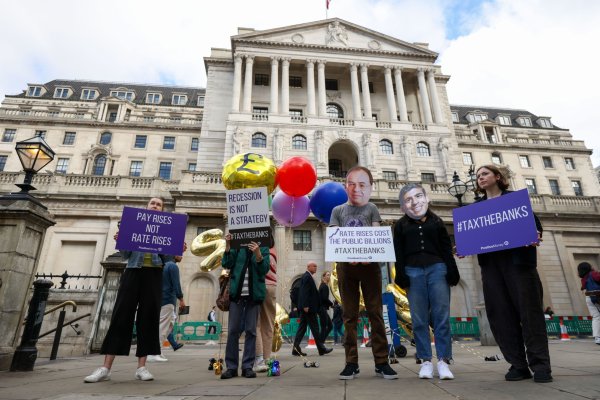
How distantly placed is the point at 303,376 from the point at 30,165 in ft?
21.6

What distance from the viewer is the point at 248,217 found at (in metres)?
5.40

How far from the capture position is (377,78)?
3834 cm

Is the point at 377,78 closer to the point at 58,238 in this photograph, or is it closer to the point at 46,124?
the point at 58,238

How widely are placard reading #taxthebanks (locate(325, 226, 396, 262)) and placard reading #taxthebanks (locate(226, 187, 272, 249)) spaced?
39.9 inches

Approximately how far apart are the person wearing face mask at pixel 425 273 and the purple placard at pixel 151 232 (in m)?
3.43

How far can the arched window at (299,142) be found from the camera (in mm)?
30263

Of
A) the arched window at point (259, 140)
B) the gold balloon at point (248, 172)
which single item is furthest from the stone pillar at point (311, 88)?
the gold balloon at point (248, 172)

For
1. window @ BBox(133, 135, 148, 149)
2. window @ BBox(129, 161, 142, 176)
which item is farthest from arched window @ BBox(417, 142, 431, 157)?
window @ BBox(133, 135, 148, 149)

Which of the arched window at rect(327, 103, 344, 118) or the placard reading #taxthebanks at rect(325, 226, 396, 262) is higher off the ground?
the arched window at rect(327, 103, 344, 118)

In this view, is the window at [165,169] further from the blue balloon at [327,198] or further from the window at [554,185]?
the window at [554,185]

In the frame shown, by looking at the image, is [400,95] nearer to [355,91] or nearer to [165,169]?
[355,91]

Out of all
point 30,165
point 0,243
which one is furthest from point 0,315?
point 30,165

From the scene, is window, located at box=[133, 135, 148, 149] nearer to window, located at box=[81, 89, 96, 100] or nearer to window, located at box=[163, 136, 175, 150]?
window, located at box=[163, 136, 175, 150]

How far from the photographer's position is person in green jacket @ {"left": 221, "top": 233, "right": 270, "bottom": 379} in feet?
16.3
